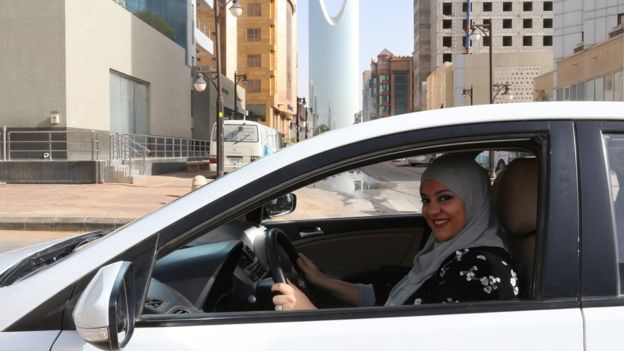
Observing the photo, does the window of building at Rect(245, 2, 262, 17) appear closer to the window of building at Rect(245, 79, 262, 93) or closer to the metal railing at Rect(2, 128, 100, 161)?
the window of building at Rect(245, 79, 262, 93)

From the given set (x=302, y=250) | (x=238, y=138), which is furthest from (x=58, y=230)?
(x=238, y=138)

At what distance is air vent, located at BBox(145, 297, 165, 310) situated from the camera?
175 centimetres

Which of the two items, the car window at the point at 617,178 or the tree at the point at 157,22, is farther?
the tree at the point at 157,22

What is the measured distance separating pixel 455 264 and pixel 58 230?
9282mm

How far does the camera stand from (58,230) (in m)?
9.81

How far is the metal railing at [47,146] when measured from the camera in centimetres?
1969

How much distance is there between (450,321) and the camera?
151 cm

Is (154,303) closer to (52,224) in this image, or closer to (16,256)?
(16,256)

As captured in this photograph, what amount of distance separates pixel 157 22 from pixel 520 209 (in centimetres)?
3586

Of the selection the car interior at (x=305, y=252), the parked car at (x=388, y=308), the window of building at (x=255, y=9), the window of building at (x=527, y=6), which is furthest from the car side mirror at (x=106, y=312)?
the window of building at (x=527, y=6)

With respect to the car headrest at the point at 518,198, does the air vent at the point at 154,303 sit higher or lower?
lower

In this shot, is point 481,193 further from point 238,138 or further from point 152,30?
point 152,30

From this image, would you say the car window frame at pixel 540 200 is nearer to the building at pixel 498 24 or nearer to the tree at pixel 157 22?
the tree at pixel 157 22

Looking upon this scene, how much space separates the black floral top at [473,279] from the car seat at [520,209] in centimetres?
5
